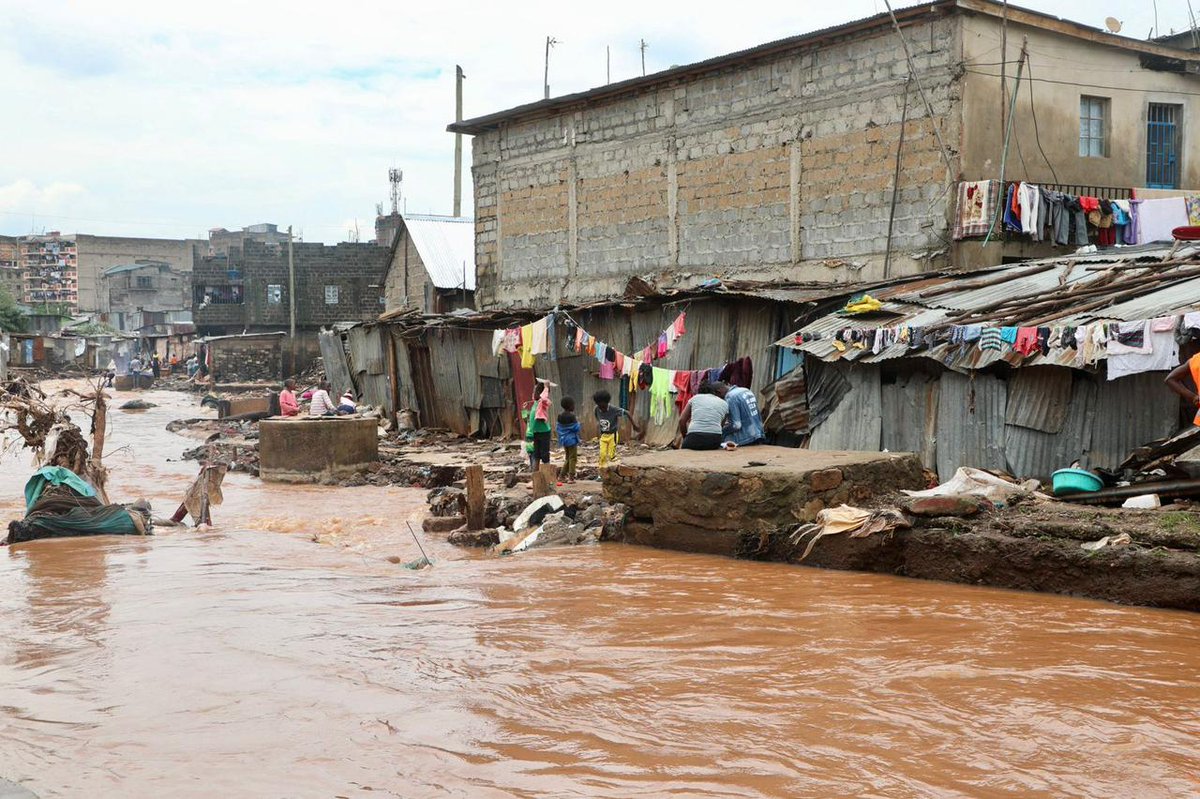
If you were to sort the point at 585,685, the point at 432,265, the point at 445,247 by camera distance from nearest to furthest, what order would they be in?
1. the point at 585,685
2. the point at 432,265
3. the point at 445,247

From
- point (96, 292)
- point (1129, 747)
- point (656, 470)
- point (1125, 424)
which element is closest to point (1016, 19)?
point (1125, 424)

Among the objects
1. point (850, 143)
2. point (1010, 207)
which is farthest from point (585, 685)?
point (850, 143)

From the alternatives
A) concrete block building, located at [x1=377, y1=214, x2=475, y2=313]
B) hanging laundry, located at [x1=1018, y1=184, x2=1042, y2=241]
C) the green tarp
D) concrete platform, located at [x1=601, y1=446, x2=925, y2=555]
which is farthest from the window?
concrete block building, located at [x1=377, y1=214, x2=475, y2=313]

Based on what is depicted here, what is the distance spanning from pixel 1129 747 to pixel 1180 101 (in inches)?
666

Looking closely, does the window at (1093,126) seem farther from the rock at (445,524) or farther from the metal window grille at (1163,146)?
the rock at (445,524)

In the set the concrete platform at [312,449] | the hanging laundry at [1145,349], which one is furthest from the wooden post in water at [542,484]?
the concrete platform at [312,449]

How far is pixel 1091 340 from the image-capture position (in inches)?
415

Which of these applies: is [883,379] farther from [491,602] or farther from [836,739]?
[836,739]

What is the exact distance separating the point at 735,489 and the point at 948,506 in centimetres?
185

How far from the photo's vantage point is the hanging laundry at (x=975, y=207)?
15.9 m

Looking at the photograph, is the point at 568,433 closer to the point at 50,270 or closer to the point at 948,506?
the point at 948,506

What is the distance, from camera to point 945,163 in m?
16.4

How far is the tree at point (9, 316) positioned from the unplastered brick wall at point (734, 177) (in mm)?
44229

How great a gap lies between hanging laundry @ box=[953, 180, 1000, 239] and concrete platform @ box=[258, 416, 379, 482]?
9.66 metres
